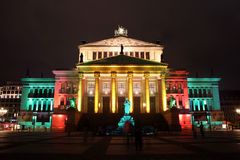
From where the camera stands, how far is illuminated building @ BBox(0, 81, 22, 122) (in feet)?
371

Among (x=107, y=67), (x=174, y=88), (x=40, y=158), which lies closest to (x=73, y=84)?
(x=107, y=67)

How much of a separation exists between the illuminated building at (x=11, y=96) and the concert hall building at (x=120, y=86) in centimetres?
4235

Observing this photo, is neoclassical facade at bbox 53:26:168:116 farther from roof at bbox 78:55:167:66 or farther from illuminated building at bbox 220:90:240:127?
illuminated building at bbox 220:90:240:127

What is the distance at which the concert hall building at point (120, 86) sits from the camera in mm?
61844

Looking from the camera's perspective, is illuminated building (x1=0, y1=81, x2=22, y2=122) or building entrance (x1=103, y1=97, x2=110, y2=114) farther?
illuminated building (x1=0, y1=81, x2=22, y2=122)

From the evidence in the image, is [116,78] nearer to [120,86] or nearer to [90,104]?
[120,86]

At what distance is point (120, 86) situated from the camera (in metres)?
68.7

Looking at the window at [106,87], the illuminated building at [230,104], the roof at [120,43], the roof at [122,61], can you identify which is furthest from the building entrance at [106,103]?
the illuminated building at [230,104]

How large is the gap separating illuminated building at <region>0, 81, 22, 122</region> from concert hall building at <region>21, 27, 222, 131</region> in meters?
42.4

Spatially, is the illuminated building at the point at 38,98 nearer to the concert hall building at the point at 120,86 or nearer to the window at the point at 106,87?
the concert hall building at the point at 120,86

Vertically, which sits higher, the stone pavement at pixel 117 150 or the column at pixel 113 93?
the column at pixel 113 93

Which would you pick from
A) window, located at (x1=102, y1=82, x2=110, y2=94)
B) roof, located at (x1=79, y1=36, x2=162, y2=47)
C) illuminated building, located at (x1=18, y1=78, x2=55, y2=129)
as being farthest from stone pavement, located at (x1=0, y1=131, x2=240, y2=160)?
illuminated building, located at (x1=18, y1=78, x2=55, y2=129)

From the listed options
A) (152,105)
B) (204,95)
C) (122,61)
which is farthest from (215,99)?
(122,61)

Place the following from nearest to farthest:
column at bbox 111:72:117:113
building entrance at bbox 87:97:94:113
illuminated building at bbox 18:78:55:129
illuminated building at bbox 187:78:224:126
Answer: column at bbox 111:72:117:113
building entrance at bbox 87:97:94:113
illuminated building at bbox 18:78:55:129
illuminated building at bbox 187:78:224:126
